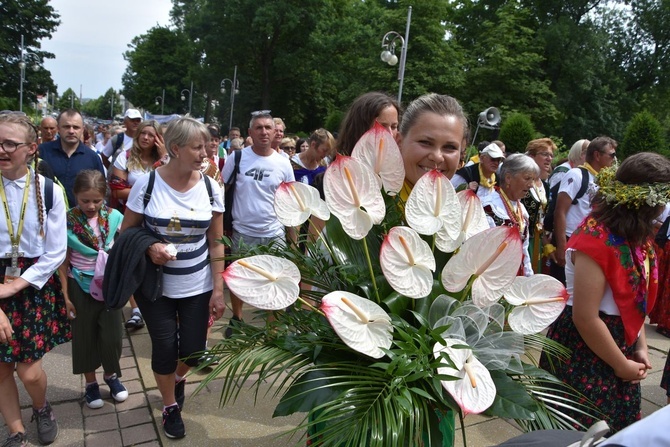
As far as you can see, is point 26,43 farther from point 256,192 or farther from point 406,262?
point 406,262

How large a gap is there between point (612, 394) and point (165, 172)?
2614 mm

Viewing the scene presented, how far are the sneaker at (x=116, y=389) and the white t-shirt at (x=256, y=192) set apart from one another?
1626 millimetres

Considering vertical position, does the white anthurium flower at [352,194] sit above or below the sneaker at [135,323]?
above

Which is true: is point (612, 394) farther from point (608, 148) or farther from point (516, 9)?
point (516, 9)

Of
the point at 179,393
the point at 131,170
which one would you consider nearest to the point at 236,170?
the point at 131,170

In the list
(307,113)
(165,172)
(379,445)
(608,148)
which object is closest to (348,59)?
(307,113)

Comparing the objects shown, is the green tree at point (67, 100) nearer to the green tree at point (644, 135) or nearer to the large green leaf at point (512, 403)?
the green tree at point (644, 135)

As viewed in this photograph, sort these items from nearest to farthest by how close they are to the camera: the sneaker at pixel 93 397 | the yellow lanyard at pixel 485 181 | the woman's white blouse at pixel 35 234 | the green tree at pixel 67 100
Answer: the woman's white blouse at pixel 35 234 → the sneaker at pixel 93 397 → the yellow lanyard at pixel 485 181 → the green tree at pixel 67 100

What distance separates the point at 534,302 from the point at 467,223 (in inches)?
10.3

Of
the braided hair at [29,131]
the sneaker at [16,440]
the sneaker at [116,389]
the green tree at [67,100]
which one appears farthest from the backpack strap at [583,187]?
the green tree at [67,100]

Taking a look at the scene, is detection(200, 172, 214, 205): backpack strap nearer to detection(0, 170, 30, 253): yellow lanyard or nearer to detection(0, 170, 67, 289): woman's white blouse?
detection(0, 170, 67, 289): woman's white blouse

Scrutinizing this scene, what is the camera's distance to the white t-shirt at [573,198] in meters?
4.99

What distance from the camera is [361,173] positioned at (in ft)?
4.07

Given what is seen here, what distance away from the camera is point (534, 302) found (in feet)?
4.20
